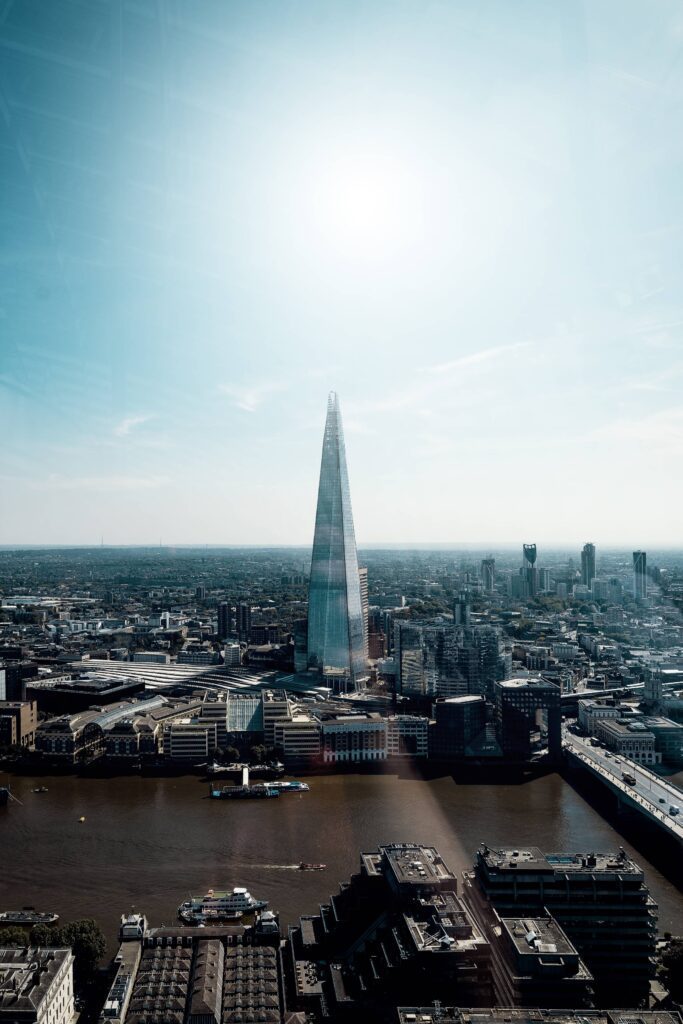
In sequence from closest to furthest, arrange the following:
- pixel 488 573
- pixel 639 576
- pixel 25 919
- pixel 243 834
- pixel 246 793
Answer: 1. pixel 25 919
2. pixel 243 834
3. pixel 246 793
4. pixel 639 576
5. pixel 488 573

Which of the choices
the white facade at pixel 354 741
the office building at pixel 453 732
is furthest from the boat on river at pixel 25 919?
the office building at pixel 453 732

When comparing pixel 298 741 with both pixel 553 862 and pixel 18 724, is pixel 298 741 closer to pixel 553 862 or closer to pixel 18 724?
pixel 18 724

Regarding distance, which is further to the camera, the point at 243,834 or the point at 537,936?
the point at 243,834

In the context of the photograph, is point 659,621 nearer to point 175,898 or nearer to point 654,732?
point 654,732

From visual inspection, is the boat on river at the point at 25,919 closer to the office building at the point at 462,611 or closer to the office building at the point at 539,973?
the office building at the point at 539,973

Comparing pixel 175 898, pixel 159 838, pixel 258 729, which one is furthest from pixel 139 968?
pixel 258 729

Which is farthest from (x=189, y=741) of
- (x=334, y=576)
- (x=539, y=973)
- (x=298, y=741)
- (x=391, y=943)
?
(x=539, y=973)

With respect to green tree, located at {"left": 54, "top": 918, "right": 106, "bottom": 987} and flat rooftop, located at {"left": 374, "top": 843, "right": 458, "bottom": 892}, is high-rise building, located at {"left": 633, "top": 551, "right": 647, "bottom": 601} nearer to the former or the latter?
flat rooftop, located at {"left": 374, "top": 843, "right": 458, "bottom": 892}
